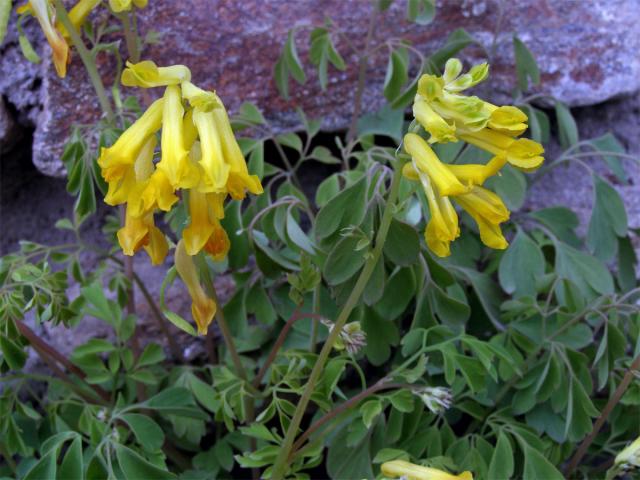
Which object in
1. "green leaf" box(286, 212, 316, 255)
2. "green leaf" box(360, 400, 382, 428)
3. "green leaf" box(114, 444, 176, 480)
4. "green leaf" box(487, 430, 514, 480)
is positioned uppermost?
"green leaf" box(286, 212, 316, 255)

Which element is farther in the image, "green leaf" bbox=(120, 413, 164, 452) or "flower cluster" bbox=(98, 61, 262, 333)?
"green leaf" bbox=(120, 413, 164, 452)

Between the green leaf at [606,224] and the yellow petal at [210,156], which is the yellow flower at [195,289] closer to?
the yellow petal at [210,156]

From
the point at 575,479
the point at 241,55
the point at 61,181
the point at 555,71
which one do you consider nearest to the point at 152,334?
the point at 61,181

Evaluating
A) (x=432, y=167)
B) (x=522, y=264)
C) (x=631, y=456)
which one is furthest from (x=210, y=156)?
(x=522, y=264)

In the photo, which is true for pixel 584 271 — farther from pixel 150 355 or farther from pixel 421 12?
pixel 150 355

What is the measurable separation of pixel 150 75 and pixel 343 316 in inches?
15.3

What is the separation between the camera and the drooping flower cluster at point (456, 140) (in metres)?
0.93

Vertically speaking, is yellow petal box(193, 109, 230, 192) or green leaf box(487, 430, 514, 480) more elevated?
yellow petal box(193, 109, 230, 192)

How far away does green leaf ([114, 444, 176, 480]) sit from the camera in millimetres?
1212

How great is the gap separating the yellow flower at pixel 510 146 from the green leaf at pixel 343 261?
0.74 feet

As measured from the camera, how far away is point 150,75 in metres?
0.98

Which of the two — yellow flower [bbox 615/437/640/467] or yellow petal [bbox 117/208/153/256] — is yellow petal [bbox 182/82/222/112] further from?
yellow flower [bbox 615/437/640/467]

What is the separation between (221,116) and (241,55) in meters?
0.86

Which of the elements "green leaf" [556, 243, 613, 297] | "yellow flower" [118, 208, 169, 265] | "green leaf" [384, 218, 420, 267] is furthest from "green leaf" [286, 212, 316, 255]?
"green leaf" [556, 243, 613, 297]
